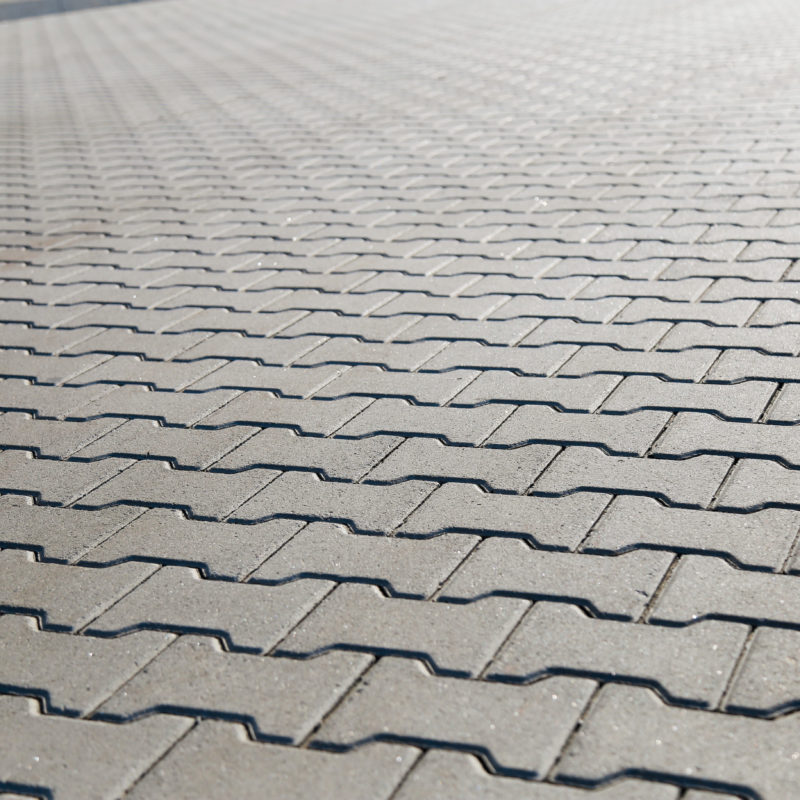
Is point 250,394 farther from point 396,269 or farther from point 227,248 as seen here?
point 227,248

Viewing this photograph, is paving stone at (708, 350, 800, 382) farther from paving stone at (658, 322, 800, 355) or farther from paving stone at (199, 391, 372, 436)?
paving stone at (199, 391, 372, 436)

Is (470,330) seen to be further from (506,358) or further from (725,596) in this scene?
(725,596)

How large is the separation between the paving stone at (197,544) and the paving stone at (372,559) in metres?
0.05

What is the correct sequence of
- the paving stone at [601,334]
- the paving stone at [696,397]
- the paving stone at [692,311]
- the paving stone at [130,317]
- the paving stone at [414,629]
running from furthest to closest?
the paving stone at [130,317]
the paving stone at [692,311]
the paving stone at [601,334]
the paving stone at [696,397]
the paving stone at [414,629]

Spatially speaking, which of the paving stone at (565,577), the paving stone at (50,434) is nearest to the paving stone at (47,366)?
the paving stone at (50,434)

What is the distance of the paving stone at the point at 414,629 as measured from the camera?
8.25 ft

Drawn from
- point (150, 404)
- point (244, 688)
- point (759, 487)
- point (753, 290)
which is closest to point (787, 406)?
point (759, 487)

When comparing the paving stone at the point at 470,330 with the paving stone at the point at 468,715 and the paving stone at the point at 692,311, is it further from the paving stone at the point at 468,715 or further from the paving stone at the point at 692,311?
the paving stone at the point at 468,715

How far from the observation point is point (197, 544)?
3.09 metres

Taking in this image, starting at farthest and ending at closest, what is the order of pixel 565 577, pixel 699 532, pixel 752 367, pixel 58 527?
pixel 752 367
pixel 58 527
pixel 699 532
pixel 565 577

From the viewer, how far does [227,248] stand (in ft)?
19.6

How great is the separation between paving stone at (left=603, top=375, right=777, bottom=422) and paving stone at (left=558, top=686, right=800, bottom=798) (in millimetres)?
1426

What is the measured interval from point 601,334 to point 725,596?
70.0 inches

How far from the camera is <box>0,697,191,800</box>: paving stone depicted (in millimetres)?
2252
